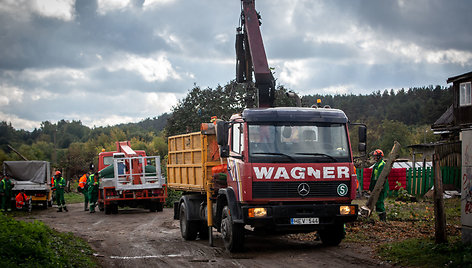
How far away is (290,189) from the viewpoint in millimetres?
9859

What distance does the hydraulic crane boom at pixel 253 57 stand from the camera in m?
14.9

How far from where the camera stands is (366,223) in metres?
13.2

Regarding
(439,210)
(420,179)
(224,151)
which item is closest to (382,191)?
(439,210)

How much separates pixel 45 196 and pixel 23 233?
1686 centimetres

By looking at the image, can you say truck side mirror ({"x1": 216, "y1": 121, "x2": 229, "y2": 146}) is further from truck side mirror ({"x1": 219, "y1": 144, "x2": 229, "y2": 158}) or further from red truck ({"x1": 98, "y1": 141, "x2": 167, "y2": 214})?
red truck ({"x1": 98, "y1": 141, "x2": 167, "y2": 214})

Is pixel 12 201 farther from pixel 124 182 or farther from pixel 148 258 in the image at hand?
pixel 148 258

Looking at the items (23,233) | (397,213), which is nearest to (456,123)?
(397,213)

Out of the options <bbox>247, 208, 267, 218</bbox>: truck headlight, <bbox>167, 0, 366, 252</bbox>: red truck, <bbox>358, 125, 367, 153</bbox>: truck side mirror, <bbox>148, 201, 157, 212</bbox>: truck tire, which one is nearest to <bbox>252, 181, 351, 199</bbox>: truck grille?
<bbox>167, 0, 366, 252</bbox>: red truck

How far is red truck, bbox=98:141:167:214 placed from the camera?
2191 cm

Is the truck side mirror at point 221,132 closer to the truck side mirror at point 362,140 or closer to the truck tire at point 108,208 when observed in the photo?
the truck side mirror at point 362,140

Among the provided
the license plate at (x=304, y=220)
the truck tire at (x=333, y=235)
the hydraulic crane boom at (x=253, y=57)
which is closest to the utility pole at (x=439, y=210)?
the truck tire at (x=333, y=235)

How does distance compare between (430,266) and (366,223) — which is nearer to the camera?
(430,266)

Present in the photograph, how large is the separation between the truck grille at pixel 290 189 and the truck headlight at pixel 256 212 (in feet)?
0.79

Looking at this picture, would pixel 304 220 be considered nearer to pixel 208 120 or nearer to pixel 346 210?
pixel 346 210
